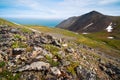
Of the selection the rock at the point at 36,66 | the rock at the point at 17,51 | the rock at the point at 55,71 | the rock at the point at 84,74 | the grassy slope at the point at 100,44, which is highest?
the rock at the point at 17,51

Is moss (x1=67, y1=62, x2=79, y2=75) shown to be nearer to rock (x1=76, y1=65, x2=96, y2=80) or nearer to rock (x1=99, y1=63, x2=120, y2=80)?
rock (x1=76, y1=65, x2=96, y2=80)

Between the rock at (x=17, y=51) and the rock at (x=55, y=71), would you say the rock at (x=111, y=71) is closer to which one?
the rock at (x=55, y=71)

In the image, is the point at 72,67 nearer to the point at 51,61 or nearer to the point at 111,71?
the point at 51,61

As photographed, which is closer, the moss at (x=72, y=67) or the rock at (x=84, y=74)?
the moss at (x=72, y=67)

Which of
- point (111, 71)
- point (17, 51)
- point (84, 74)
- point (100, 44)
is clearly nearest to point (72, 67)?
point (84, 74)

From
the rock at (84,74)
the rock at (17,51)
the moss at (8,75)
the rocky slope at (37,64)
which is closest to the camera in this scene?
the moss at (8,75)

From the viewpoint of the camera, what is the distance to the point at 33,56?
27875 millimetres

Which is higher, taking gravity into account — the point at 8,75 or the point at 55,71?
the point at 55,71

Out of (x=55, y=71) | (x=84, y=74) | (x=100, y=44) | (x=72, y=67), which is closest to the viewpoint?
(x=55, y=71)

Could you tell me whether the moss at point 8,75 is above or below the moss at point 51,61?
below

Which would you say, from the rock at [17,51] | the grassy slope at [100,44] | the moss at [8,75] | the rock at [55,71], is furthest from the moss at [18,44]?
the grassy slope at [100,44]

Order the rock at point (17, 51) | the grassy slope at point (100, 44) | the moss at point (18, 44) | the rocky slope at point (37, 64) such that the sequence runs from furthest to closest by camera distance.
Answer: the grassy slope at point (100, 44), the moss at point (18, 44), the rock at point (17, 51), the rocky slope at point (37, 64)

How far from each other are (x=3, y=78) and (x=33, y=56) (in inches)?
219

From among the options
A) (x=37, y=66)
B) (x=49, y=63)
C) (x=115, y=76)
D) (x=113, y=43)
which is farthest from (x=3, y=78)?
(x=113, y=43)
